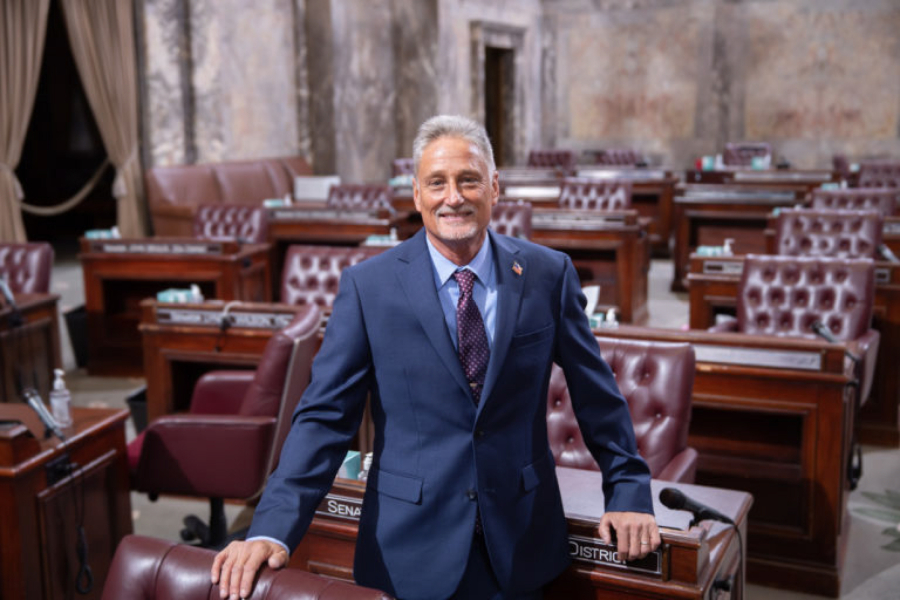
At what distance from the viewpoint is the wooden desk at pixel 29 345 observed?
4.96 metres

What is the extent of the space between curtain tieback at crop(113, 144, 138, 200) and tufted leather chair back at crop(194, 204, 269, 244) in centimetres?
307

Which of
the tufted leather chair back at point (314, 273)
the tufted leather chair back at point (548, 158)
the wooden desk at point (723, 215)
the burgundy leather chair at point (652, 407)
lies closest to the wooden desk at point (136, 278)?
the tufted leather chair back at point (314, 273)

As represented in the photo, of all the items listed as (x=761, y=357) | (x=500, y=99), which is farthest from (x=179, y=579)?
(x=500, y=99)

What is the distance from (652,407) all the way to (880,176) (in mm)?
7549

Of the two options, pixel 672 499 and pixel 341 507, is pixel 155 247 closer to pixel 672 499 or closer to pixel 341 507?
pixel 341 507

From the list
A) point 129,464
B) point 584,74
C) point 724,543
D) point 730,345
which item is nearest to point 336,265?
point 129,464

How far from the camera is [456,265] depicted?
1.75 meters

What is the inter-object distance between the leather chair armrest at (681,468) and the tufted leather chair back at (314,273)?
2.52 metres

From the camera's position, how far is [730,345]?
348cm

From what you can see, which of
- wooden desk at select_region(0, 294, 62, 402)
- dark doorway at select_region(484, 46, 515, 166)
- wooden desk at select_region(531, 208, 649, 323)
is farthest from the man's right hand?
dark doorway at select_region(484, 46, 515, 166)

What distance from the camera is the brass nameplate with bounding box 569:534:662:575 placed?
6.28 feet

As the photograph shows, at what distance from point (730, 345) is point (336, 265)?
227cm

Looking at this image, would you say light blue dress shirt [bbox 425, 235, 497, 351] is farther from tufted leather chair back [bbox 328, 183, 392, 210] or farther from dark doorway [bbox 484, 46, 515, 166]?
dark doorway [bbox 484, 46, 515, 166]

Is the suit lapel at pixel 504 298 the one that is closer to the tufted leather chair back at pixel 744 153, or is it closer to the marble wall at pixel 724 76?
the tufted leather chair back at pixel 744 153
